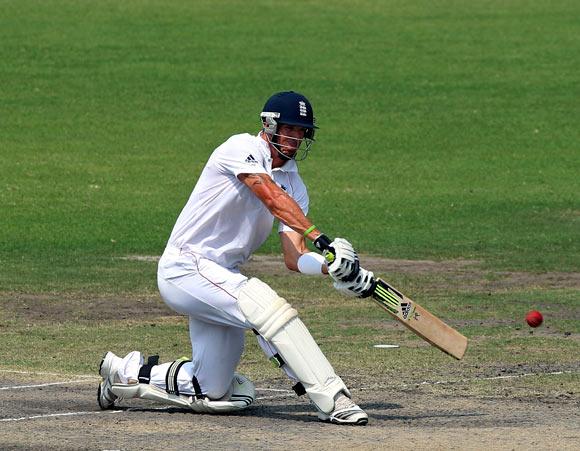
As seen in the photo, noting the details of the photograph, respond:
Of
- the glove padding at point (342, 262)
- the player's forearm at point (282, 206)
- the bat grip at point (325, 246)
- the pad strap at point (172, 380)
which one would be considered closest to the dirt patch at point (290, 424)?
the pad strap at point (172, 380)

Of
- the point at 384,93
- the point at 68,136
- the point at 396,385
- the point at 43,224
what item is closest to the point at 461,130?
the point at 384,93

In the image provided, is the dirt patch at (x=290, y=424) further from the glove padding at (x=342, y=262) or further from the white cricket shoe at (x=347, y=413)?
the glove padding at (x=342, y=262)

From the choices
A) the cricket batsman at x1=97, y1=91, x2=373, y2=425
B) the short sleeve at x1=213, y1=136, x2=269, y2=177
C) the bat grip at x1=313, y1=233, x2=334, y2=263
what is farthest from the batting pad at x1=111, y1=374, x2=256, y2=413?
the short sleeve at x1=213, y1=136, x2=269, y2=177

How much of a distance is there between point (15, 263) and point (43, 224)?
2.67 m

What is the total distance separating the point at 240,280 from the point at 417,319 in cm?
102

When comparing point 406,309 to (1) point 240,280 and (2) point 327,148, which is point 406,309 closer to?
(1) point 240,280

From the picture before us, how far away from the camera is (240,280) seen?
8406 millimetres

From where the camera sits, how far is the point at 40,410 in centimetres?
859

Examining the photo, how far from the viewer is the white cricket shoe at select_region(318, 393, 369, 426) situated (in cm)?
816

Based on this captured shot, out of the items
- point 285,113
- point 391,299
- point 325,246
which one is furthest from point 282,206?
point 391,299

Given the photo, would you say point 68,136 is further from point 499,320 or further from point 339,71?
point 499,320

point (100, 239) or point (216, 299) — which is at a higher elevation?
point (216, 299)

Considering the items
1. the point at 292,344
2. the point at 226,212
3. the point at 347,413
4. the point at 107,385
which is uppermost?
the point at 226,212

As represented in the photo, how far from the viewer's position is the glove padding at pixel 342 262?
8.04 metres
